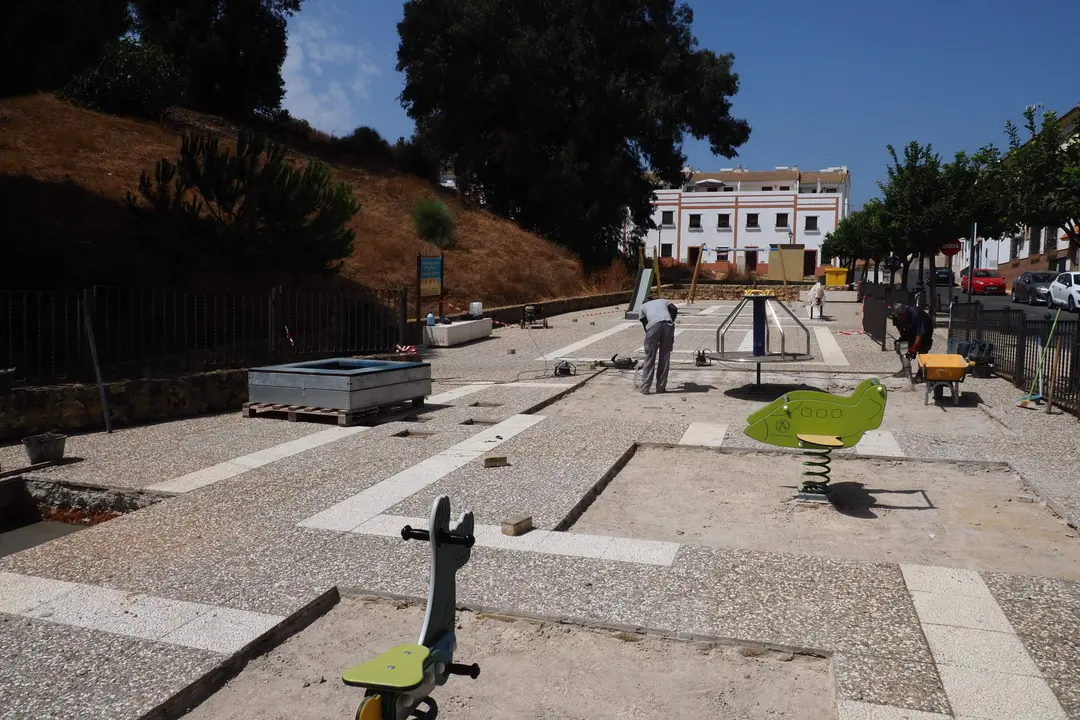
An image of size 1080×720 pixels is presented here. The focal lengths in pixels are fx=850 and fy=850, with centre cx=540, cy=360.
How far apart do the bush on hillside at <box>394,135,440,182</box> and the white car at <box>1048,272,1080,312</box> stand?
26901 mm

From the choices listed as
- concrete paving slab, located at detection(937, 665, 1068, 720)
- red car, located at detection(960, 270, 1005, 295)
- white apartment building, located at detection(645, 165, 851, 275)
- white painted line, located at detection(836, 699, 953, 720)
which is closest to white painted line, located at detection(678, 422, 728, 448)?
concrete paving slab, located at detection(937, 665, 1068, 720)

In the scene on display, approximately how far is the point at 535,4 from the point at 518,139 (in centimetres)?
676

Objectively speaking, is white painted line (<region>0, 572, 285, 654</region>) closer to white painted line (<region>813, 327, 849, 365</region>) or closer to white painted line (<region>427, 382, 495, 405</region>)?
white painted line (<region>427, 382, 495, 405</region>)

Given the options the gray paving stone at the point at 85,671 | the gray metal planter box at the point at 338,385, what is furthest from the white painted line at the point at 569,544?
the gray metal planter box at the point at 338,385

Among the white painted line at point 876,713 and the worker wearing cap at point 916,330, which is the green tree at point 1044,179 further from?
the white painted line at point 876,713

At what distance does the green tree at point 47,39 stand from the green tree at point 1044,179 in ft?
53.6

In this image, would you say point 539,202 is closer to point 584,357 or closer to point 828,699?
point 584,357

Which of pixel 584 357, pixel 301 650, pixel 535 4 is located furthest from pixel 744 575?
pixel 535 4

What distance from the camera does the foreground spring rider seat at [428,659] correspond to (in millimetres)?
2545

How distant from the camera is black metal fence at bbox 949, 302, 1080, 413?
10.3 meters

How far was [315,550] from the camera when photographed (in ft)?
17.8

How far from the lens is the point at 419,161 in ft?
136

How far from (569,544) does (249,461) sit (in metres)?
3.83

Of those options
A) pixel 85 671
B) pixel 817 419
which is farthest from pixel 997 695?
pixel 85 671
